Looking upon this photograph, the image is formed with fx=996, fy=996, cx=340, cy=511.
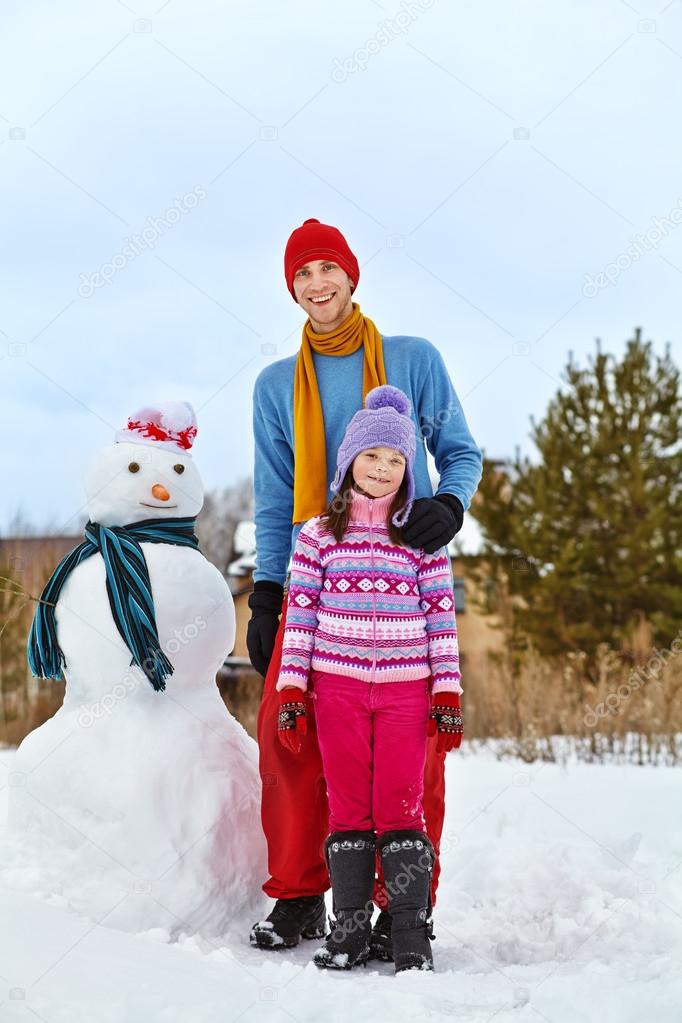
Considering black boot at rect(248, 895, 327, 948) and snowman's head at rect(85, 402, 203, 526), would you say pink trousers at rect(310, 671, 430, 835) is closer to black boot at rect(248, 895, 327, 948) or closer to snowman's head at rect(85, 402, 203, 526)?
black boot at rect(248, 895, 327, 948)

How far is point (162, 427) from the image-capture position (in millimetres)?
3531

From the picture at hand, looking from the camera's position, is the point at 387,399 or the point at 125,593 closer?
the point at 387,399

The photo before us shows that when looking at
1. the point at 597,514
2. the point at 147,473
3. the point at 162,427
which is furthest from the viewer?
the point at 597,514

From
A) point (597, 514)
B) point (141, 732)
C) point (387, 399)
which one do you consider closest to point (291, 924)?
point (141, 732)

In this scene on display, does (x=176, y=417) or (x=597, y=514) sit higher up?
A: (x=597, y=514)

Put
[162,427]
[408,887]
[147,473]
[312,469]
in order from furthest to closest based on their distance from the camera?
1. [162,427]
2. [147,473]
3. [312,469]
4. [408,887]

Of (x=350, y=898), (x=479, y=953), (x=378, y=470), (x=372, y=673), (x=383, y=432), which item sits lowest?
(x=479, y=953)

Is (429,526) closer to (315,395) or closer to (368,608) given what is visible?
(368,608)

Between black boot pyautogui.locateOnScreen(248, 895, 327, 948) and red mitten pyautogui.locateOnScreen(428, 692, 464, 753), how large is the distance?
0.72 metres

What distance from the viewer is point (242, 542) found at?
2091 cm

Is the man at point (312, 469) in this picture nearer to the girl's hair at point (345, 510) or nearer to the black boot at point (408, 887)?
the girl's hair at point (345, 510)

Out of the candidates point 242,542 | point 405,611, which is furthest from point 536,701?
point 242,542

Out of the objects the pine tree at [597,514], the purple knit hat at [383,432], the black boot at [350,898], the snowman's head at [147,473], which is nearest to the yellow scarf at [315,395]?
the purple knit hat at [383,432]

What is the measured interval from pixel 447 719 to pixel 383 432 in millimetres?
847
